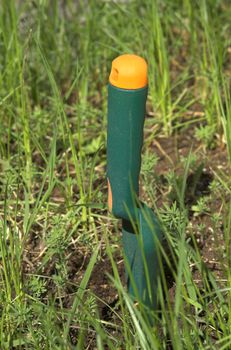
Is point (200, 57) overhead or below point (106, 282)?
overhead

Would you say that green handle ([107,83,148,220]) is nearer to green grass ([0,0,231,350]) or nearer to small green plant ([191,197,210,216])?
green grass ([0,0,231,350])

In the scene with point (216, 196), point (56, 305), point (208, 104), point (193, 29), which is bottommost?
point (56, 305)

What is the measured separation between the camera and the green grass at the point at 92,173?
74.5 inches

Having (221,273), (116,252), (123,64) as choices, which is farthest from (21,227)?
(123,64)

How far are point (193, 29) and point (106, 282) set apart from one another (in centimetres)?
99

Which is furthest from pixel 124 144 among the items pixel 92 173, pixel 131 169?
pixel 92 173

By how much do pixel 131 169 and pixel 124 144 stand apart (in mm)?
65

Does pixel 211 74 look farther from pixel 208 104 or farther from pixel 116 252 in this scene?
pixel 116 252

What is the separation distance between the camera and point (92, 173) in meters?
2.27

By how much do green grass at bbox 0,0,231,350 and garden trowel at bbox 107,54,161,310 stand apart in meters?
0.04

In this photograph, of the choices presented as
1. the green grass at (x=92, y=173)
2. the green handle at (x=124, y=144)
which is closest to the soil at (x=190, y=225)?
the green grass at (x=92, y=173)

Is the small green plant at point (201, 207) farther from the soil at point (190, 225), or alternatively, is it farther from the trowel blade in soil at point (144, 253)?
the trowel blade in soil at point (144, 253)

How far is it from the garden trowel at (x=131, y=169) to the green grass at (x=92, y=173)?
0.04m

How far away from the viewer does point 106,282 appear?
2189 mm
